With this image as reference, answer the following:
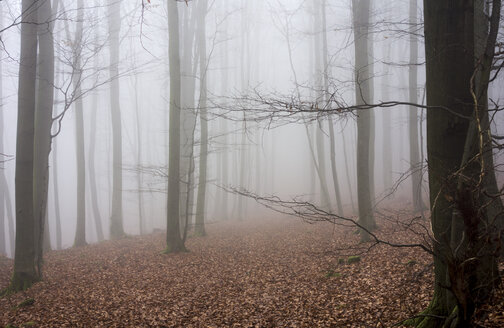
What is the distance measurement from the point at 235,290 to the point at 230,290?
11 cm

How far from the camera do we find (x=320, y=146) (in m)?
18.5

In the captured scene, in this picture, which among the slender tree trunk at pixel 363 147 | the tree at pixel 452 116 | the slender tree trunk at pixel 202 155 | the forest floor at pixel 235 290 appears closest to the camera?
the tree at pixel 452 116

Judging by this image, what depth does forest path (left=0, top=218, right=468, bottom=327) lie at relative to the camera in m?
5.10

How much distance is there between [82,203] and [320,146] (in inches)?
494

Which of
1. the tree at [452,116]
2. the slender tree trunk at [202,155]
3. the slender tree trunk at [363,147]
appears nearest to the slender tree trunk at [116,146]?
the slender tree trunk at [202,155]

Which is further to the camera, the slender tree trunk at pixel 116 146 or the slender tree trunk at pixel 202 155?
the slender tree trunk at pixel 116 146

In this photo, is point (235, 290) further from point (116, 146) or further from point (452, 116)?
point (116, 146)

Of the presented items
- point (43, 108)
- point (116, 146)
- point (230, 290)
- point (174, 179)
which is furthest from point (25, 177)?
point (116, 146)

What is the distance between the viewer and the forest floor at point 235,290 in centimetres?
501

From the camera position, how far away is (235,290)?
6.83 metres

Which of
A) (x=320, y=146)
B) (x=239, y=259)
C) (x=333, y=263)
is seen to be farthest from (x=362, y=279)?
(x=320, y=146)

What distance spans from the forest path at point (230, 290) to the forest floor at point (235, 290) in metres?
0.02

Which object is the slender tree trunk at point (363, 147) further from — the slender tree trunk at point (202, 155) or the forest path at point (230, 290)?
the slender tree trunk at point (202, 155)

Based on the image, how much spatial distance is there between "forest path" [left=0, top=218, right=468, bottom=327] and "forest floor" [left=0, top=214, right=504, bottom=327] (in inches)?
0.7
